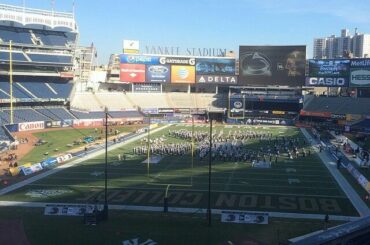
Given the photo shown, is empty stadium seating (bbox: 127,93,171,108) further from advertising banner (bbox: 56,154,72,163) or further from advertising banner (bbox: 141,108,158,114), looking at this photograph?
advertising banner (bbox: 56,154,72,163)

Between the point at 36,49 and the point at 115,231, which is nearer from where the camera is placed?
the point at 115,231

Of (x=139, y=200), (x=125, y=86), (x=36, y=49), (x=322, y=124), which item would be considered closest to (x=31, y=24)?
(x=36, y=49)

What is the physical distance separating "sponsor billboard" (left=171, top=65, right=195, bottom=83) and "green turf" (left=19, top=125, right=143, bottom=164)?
1655 cm

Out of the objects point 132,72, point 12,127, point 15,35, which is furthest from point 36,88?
point 132,72

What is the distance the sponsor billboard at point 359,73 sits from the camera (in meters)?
71.1

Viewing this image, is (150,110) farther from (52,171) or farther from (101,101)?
(52,171)

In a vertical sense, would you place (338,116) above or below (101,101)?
below

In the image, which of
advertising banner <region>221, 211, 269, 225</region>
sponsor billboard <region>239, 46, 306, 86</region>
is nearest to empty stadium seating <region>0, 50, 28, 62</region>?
sponsor billboard <region>239, 46, 306, 86</region>

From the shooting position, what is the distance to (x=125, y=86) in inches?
3536

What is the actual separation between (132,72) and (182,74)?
879 centimetres

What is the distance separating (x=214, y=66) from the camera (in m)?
82.1

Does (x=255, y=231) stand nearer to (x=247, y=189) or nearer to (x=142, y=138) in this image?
(x=247, y=189)

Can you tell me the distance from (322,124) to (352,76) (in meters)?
Result: 9.18

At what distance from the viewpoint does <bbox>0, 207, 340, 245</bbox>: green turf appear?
19297mm
